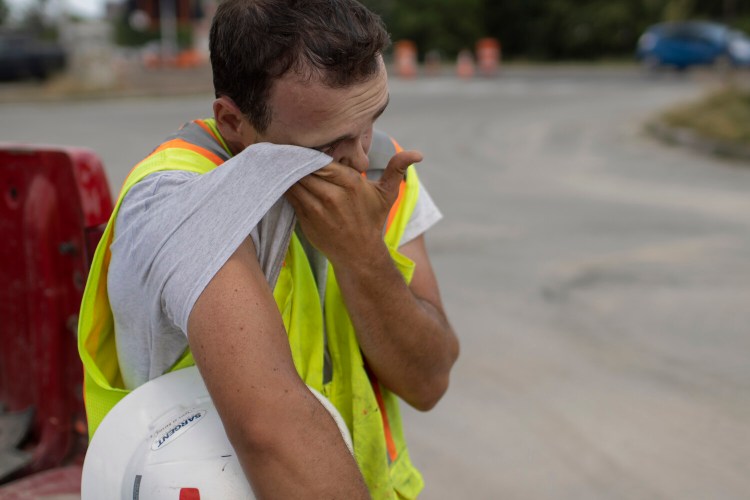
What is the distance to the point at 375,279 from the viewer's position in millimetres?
1851

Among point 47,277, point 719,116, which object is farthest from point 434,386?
point 719,116

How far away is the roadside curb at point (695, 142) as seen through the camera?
11.1 m

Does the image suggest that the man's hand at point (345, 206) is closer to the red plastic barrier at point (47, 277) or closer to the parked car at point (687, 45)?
the red plastic barrier at point (47, 277)

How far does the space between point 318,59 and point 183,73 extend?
94.2 feet

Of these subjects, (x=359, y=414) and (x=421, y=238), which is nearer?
(x=359, y=414)

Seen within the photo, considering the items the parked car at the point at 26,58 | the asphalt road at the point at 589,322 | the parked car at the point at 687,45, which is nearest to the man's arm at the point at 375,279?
the asphalt road at the point at 589,322

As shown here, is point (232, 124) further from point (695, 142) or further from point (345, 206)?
point (695, 142)

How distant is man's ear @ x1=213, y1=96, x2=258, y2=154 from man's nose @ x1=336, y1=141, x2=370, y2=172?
7.0 inches

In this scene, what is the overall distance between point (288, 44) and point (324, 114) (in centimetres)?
15

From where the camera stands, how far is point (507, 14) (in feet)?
155

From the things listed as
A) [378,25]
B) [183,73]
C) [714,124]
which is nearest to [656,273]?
[378,25]

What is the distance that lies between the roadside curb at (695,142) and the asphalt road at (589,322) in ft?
0.79

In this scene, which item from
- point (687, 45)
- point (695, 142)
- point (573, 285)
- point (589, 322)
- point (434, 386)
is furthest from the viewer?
point (687, 45)

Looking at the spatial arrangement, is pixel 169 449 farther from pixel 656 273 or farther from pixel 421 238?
pixel 656 273
